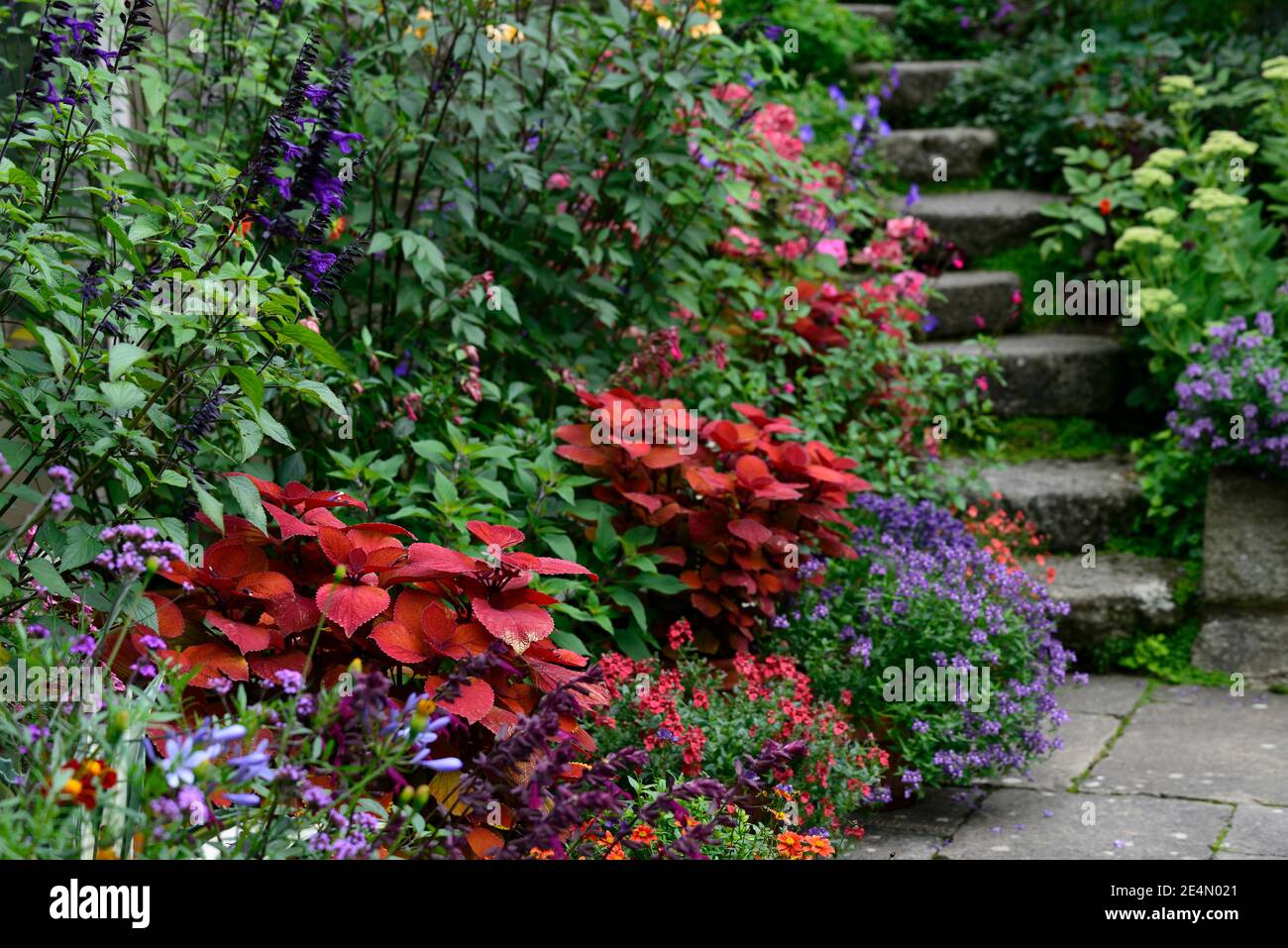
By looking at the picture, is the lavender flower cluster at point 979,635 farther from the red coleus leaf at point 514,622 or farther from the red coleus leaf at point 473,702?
the red coleus leaf at point 473,702

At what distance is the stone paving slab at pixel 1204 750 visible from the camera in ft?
11.1

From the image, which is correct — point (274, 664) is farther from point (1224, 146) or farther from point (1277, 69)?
point (1277, 69)

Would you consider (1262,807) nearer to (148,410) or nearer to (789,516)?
(789,516)

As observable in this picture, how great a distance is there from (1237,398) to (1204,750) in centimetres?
135

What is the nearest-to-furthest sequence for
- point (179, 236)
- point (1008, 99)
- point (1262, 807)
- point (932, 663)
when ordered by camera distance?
point (179, 236), point (1262, 807), point (932, 663), point (1008, 99)

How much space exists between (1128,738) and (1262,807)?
1.86 feet

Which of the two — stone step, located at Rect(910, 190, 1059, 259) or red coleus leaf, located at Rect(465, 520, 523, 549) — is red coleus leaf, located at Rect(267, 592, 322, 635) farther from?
stone step, located at Rect(910, 190, 1059, 259)

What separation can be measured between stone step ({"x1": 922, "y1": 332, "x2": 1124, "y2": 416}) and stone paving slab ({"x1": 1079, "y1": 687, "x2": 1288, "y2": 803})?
1.61 meters

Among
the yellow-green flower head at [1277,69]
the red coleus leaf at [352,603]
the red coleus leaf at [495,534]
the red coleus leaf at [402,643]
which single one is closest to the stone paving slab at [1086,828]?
the red coleus leaf at [495,534]

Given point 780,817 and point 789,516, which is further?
point 789,516

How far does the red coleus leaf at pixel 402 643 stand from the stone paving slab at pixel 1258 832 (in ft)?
6.33

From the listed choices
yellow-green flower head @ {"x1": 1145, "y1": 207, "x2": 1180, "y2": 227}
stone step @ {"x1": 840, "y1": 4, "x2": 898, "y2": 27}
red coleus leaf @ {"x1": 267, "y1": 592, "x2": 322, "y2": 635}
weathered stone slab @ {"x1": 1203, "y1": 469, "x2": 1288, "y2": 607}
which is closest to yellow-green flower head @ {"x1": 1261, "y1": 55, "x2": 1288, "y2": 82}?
yellow-green flower head @ {"x1": 1145, "y1": 207, "x2": 1180, "y2": 227}
